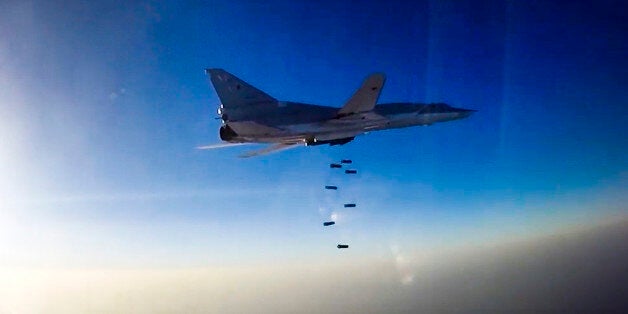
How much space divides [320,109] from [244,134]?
5.00 feet

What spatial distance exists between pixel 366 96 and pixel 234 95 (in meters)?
2.54

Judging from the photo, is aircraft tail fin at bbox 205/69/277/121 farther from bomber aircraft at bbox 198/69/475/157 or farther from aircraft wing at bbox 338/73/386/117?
aircraft wing at bbox 338/73/386/117

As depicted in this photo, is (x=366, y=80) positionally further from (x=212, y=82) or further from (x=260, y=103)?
(x=212, y=82)

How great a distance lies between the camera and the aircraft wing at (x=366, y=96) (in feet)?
17.8

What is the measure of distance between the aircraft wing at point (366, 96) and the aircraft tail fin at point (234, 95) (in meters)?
1.63

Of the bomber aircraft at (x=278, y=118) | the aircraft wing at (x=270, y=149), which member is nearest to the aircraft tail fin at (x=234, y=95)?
the bomber aircraft at (x=278, y=118)

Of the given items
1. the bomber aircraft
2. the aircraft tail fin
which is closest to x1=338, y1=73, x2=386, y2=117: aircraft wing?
the bomber aircraft

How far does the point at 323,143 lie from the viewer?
796cm

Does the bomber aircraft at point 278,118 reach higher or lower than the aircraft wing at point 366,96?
higher

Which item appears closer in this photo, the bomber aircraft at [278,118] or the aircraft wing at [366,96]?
the aircraft wing at [366,96]

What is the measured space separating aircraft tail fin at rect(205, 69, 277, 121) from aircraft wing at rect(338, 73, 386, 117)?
1627 millimetres

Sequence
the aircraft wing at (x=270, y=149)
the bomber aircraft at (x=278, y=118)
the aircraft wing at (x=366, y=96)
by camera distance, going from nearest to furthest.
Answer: the aircraft wing at (x=366, y=96)
the bomber aircraft at (x=278, y=118)
the aircraft wing at (x=270, y=149)

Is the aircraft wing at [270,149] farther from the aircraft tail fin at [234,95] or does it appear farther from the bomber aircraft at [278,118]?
the aircraft tail fin at [234,95]

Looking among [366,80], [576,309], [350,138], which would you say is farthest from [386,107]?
[576,309]
